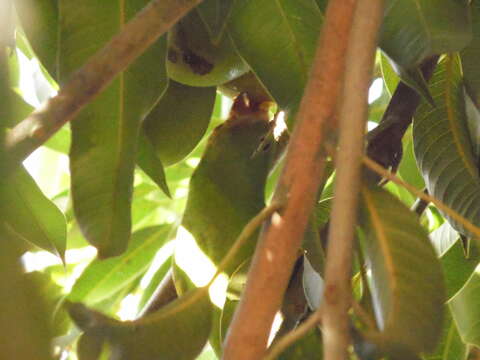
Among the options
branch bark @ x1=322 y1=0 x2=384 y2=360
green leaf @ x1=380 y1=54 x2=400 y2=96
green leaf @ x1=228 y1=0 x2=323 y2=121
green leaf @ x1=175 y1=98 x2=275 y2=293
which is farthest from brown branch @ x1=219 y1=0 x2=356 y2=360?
green leaf @ x1=380 y1=54 x2=400 y2=96

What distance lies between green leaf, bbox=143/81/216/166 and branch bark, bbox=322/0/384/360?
321 mm

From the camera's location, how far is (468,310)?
0.82 m

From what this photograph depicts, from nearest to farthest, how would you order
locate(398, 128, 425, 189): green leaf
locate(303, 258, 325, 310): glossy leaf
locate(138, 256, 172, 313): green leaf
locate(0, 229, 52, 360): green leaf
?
locate(0, 229, 52, 360): green leaf, locate(303, 258, 325, 310): glossy leaf, locate(398, 128, 425, 189): green leaf, locate(138, 256, 172, 313): green leaf

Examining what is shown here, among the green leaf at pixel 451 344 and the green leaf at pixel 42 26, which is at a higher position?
the green leaf at pixel 42 26

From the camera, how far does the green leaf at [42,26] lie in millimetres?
686

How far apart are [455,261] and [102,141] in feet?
1.37

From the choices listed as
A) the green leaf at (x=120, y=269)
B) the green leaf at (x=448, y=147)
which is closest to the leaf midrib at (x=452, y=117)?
the green leaf at (x=448, y=147)

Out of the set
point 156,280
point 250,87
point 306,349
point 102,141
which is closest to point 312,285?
point 306,349

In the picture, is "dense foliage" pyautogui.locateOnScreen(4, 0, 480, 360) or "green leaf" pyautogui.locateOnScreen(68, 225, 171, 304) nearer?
"dense foliage" pyautogui.locateOnScreen(4, 0, 480, 360)

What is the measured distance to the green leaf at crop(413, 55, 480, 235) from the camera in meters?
0.72

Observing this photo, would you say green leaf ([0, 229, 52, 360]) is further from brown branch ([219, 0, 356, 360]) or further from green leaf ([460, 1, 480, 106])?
green leaf ([460, 1, 480, 106])

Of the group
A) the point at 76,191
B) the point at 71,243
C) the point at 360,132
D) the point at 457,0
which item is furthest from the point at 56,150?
the point at 360,132

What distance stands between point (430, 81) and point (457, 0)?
16 centimetres

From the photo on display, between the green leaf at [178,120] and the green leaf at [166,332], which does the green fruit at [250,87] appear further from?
the green leaf at [166,332]
